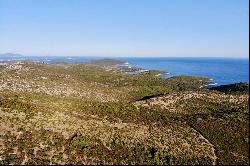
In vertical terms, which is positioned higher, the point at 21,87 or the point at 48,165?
the point at 21,87

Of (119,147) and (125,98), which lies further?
(125,98)

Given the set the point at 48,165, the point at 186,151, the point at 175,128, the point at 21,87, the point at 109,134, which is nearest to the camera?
the point at 48,165

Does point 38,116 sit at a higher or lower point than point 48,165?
higher

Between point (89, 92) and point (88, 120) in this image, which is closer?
point (88, 120)

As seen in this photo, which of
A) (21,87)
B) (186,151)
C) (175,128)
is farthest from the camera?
(21,87)

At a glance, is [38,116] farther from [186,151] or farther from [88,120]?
[186,151]

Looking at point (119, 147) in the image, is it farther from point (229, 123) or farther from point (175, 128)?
point (229, 123)

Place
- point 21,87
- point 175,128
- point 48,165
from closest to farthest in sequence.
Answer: point 48,165 → point 175,128 → point 21,87

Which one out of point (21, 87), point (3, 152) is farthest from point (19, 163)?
point (21, 87)

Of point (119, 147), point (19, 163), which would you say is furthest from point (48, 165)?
point (119, 147)
